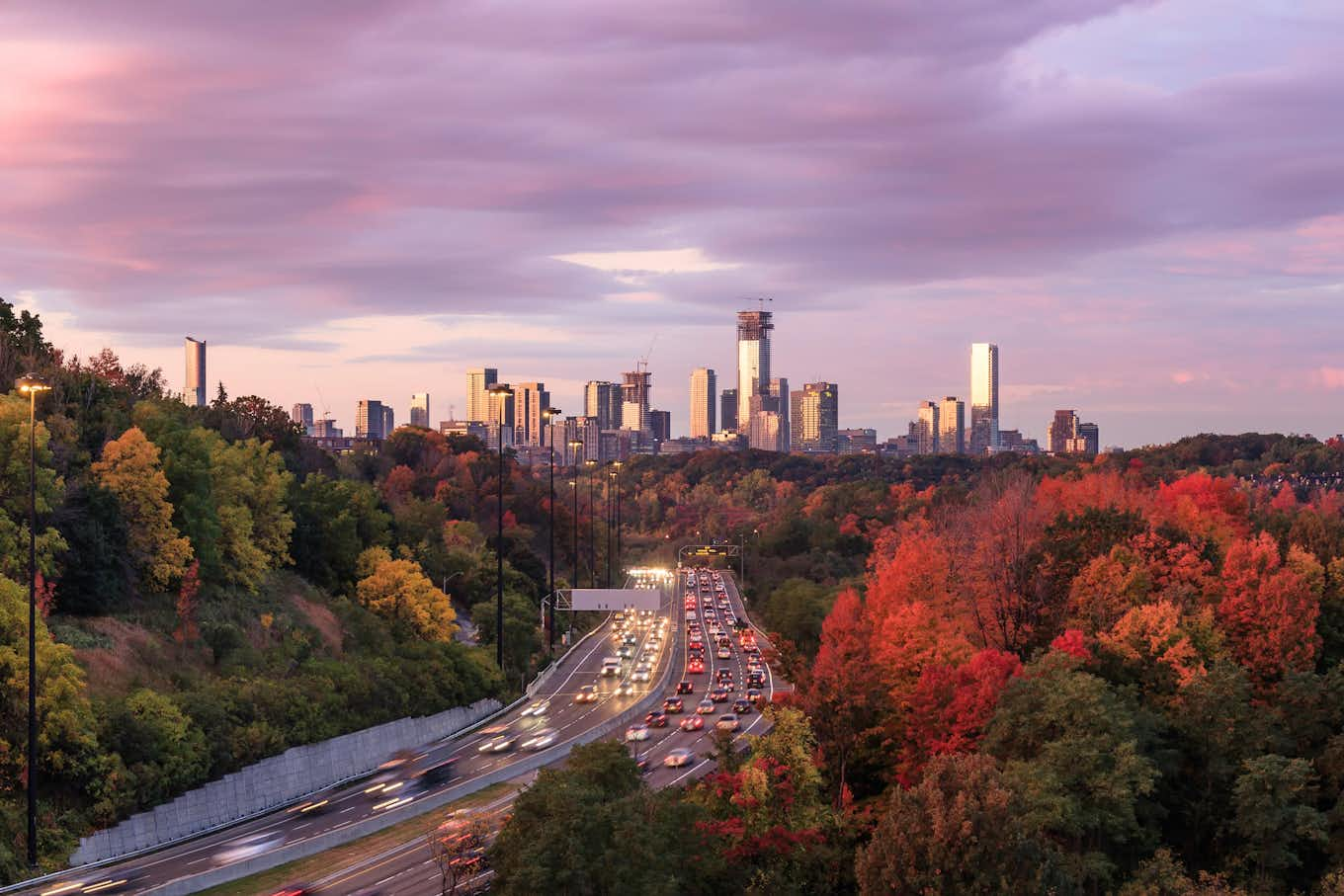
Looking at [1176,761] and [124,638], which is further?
[124,638]

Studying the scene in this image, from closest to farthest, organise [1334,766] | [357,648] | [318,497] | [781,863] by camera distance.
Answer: [781,863], [1334,766], [357,648], [318,497]

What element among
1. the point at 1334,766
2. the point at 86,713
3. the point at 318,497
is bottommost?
the point at 1334,766

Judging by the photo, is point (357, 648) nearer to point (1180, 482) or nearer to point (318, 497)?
point (318, 497)

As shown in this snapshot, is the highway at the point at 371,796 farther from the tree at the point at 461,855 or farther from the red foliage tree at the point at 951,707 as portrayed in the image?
the red foliage tree at the point at 951,707

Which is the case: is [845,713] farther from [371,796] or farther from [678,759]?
[371,796]

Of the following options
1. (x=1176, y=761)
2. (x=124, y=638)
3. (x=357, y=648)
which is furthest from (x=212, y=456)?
(x=1176, y=761)

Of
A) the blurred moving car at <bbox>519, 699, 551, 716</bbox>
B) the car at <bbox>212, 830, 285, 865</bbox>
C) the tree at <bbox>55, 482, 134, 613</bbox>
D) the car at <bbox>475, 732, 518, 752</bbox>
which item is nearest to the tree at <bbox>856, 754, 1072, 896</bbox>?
the car at <bbox>212, 830, 285, 865</bbox>

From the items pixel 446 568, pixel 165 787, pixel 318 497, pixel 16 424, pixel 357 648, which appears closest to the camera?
pixel 165 787
